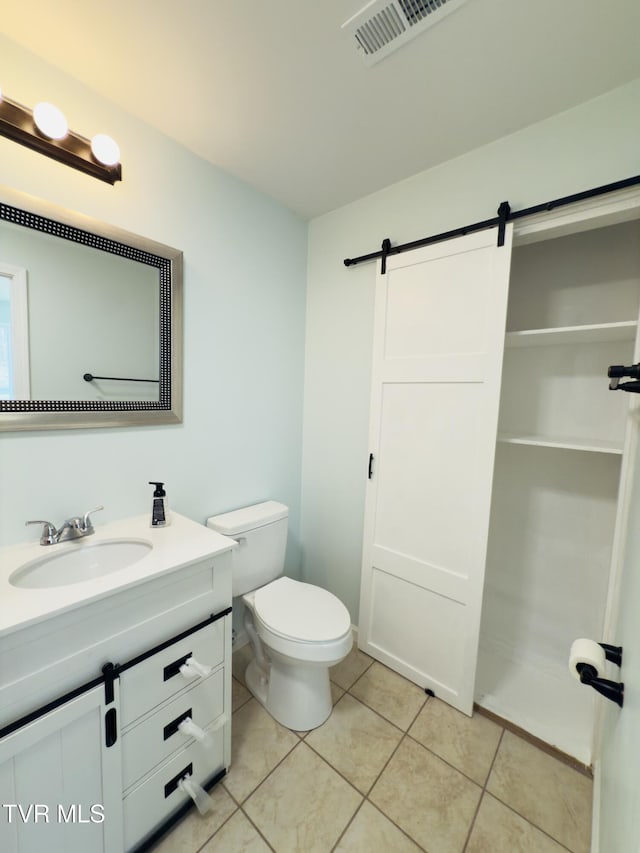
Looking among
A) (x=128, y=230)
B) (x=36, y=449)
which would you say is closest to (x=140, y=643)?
(x=36, y=449)

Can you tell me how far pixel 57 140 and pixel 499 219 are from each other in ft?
5.11

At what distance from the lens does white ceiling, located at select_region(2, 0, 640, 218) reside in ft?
3.12

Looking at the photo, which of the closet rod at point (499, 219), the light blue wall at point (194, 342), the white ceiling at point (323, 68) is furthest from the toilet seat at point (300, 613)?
the white ceiling at point (323, 68)

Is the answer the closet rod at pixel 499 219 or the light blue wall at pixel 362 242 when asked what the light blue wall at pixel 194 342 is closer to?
the light blue wall at pixel 362 242

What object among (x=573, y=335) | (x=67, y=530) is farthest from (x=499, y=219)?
(x=67, y=530)

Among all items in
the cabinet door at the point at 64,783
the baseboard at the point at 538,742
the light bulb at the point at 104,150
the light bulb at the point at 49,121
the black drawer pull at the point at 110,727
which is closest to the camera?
the cabinet door at the point at 64,783

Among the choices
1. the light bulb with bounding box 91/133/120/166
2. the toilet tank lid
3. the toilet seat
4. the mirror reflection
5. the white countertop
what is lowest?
the toilet seat

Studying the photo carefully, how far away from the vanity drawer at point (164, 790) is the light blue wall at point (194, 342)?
833 mm

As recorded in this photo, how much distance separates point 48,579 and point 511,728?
6.30 feet

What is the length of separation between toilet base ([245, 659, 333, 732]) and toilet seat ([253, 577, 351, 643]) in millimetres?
162

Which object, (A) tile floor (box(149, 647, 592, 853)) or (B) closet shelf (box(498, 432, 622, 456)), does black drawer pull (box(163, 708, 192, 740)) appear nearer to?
(A) tile floor (box(149, 647, 592, 853))

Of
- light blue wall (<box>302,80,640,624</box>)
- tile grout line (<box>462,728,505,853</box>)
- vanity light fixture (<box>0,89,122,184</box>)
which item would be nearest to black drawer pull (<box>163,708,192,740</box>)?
tile grout line (<box>462,728,505,853</box>)

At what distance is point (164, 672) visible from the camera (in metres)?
1.03

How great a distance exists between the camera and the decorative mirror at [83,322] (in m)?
1.08
